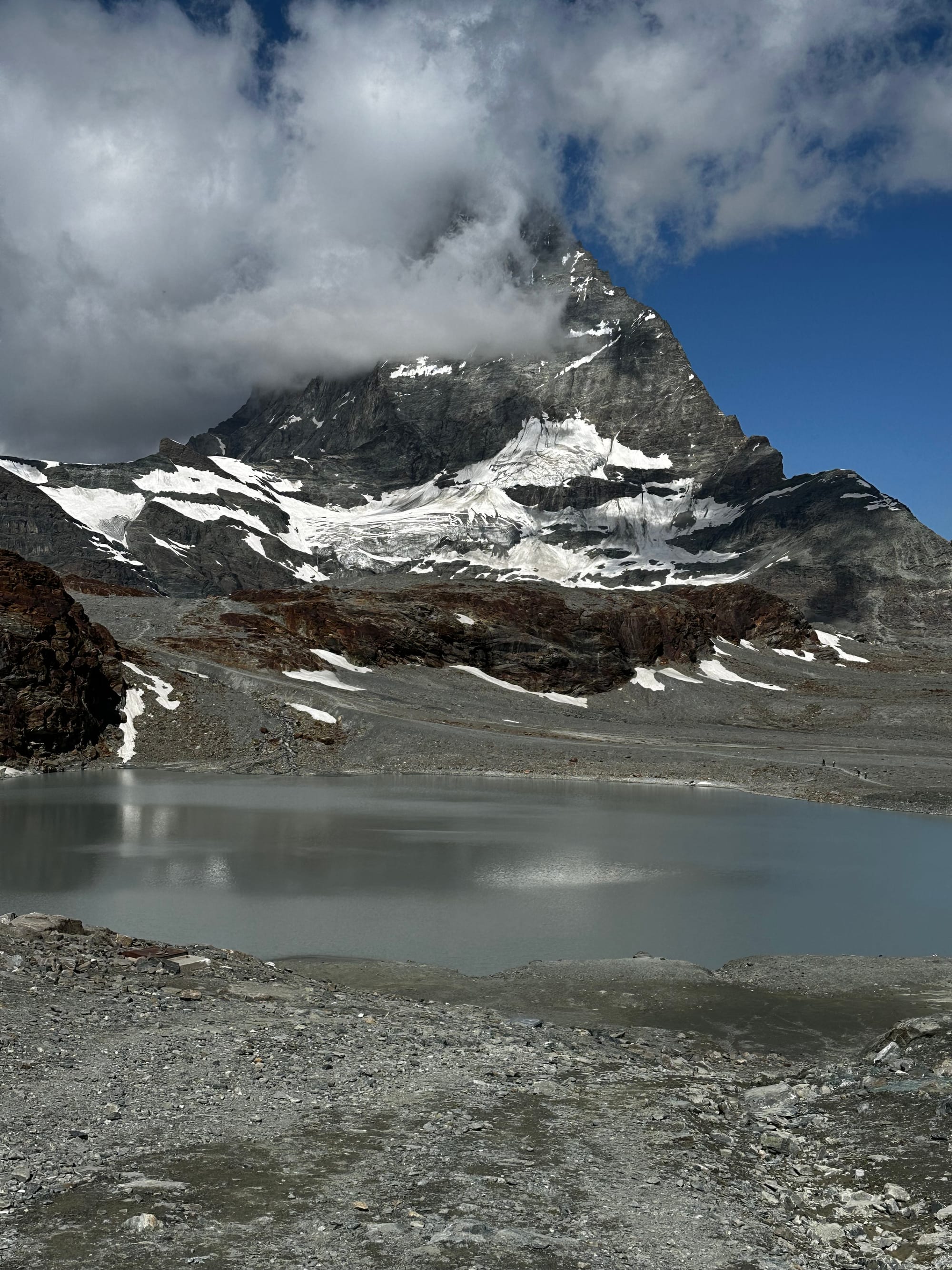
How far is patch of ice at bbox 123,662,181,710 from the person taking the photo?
74.6 metres

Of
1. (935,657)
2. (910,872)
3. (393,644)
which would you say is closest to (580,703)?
(393,644)

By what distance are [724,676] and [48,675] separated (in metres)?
86.6

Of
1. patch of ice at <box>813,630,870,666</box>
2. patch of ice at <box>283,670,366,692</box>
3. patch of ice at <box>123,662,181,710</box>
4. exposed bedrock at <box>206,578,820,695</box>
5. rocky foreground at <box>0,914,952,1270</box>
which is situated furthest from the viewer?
patch of ice at <box>813,630,870,666</box>

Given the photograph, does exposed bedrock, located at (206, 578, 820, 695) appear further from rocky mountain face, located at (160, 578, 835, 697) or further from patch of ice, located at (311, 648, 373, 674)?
patch of ice, located at (311, 648, 373, 674)

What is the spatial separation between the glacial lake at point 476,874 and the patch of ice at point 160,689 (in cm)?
1909

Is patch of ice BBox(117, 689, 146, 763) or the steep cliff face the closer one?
the steep cliff face

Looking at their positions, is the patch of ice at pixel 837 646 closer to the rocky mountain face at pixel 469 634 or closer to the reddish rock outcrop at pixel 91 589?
the rocky mountain face at pixel 469 634

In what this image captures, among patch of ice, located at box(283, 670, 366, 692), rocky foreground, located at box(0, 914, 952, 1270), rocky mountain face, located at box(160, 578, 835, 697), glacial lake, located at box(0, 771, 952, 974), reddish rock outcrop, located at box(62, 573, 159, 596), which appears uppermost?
reddish rock outcrop, located at box(62, 573, 159, 596)

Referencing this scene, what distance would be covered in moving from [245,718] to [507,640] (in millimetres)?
43741

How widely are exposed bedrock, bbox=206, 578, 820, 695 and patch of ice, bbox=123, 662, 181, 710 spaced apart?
12907 millimetres

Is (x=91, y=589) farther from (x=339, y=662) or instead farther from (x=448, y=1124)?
(x=448, y=1124)

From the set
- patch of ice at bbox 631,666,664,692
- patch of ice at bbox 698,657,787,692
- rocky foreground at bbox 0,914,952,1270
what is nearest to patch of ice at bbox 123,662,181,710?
patch of ice at bbox 631,666,664,692

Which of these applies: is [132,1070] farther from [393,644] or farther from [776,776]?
Answer: [393,644]

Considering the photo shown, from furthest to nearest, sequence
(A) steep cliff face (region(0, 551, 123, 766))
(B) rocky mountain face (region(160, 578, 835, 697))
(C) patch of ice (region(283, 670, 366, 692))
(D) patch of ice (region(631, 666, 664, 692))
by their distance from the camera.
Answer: (D) patch of ice (region(631, 666, 664, 692)) < (B) rocky mountain face (region(160, 578, 835, 697)) < (C) patch of ice (region(283, 670, 366, 692)) < (A) steep cliff face (region(0, 551, 123, 766))
